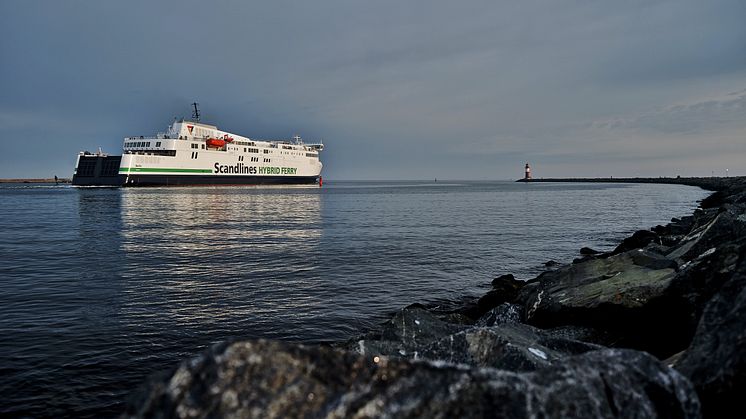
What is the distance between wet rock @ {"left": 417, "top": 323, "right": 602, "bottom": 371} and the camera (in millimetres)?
4399

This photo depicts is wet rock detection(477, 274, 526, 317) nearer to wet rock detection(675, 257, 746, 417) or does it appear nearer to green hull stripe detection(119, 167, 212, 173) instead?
wet rock detection(675, 257, 746, 417)

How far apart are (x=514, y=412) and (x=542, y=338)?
11.0 feet

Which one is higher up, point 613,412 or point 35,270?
point 613,412

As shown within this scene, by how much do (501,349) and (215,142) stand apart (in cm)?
9647

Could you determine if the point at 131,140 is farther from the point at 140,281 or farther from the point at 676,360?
the point at 676,360

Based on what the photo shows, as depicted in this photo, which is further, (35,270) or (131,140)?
(131,140)

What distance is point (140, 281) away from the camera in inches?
568

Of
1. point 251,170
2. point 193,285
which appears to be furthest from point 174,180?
point 193,285

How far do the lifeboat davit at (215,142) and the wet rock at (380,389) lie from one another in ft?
320

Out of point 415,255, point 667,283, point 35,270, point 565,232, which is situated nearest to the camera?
point 667,283

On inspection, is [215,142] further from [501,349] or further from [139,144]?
[501,349]

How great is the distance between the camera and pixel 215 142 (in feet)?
309

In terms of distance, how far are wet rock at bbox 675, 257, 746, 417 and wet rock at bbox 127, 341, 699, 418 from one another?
55 centimetres

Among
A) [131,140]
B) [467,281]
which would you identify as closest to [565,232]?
[467,281]
